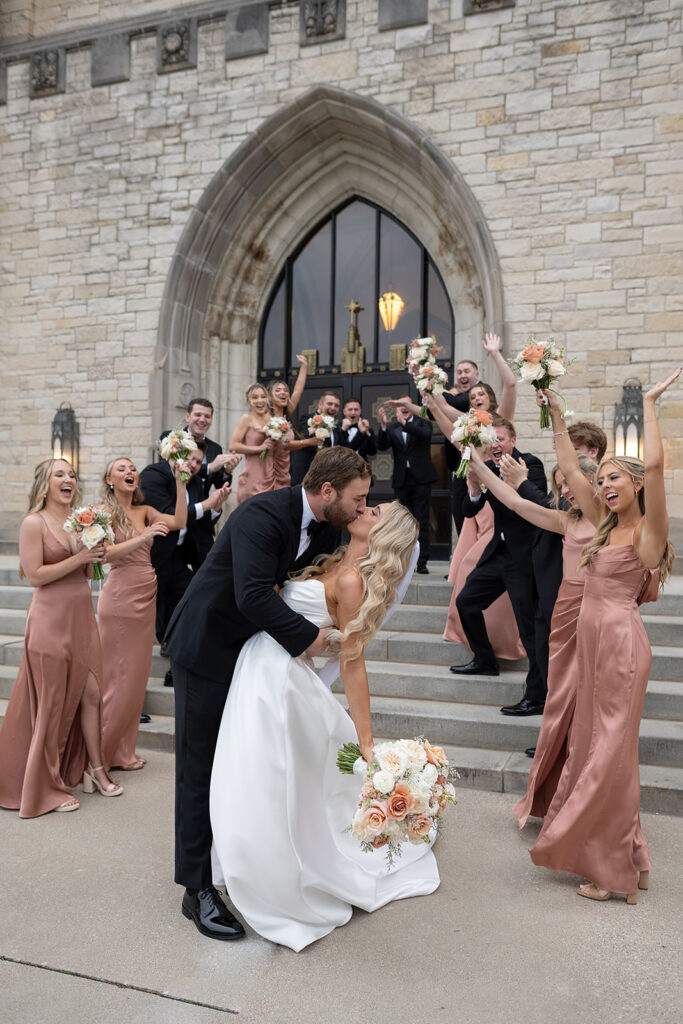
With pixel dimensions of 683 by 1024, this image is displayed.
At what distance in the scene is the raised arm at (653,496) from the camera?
3332mm

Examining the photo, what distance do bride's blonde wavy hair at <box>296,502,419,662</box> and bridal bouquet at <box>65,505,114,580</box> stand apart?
2104mm

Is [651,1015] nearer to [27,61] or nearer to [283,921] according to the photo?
[283,921]

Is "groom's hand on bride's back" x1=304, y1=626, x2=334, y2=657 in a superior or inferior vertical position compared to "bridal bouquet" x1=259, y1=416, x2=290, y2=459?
inferior

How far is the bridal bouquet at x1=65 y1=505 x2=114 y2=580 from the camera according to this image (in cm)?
472

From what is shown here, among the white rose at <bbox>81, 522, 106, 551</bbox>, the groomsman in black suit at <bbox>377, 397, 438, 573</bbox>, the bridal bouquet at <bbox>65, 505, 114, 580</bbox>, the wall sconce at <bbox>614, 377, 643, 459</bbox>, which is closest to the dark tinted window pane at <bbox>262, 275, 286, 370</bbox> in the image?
the groomsman in black suit at <bbox>377, 397, 438, 573</bbox>

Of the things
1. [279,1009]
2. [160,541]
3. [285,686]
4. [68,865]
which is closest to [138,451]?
[160,541]

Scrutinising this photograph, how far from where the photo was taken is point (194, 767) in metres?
3.38

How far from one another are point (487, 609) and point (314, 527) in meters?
3.41

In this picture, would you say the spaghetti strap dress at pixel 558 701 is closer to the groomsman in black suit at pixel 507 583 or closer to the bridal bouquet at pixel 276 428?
the groomsman in black suit at pixel 507 583

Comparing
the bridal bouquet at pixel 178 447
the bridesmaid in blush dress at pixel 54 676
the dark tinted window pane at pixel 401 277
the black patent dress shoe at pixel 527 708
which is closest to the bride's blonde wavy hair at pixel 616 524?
the black patent dress shoe at pixel 527 708

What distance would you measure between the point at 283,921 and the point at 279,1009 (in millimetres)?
451

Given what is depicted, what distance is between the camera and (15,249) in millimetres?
12008

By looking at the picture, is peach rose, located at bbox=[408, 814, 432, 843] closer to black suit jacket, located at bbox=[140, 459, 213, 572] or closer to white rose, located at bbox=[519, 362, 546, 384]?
white rose, located at bbox=[519, 362, 546, 384]

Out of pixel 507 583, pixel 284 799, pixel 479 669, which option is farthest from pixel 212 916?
pixel 479 669
